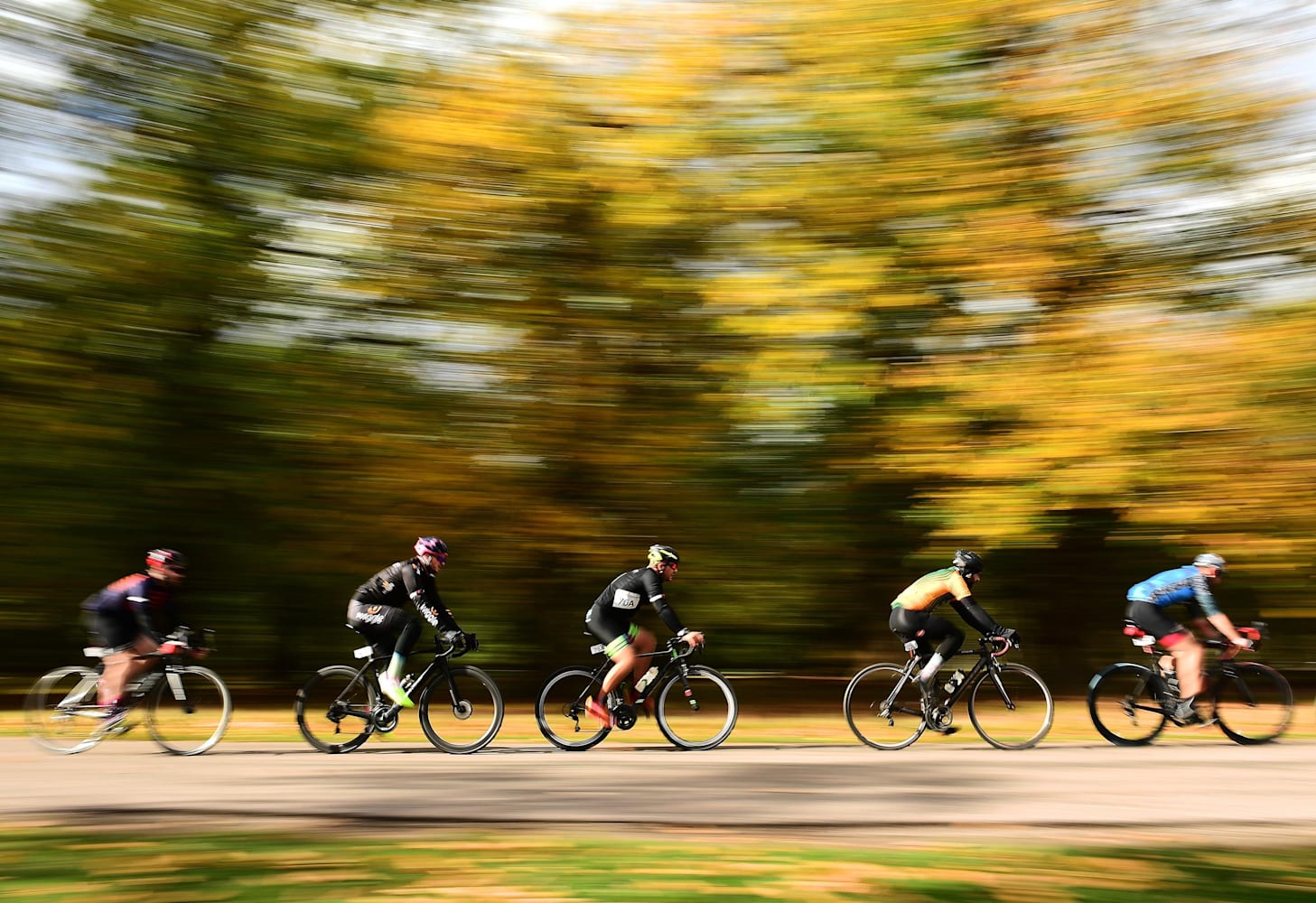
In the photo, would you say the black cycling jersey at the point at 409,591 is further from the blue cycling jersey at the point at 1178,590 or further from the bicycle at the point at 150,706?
the blue cycling jersey at the point at 1178,590

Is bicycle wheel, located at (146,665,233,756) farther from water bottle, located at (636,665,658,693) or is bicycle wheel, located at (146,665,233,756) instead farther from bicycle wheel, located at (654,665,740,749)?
bicycle wheel, located at (654,665,740,749)

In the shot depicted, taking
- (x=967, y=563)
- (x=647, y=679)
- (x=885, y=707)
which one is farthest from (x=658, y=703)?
(x=967, y=563)

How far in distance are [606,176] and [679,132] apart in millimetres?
1018

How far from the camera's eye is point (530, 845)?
6938 millimetres

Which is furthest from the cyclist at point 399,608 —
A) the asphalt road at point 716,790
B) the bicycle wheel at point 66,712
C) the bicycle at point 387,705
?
the bicycle wheel at point 66,712

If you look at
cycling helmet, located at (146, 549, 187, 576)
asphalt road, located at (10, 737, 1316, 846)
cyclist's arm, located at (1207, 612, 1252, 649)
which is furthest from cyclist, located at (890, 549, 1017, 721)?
cycling helmet, located at (146, 549, 187, 576)

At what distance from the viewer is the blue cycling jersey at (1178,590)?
11.6 m

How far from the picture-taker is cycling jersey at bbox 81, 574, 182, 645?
10.7 meters

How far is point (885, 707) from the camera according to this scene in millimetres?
11562

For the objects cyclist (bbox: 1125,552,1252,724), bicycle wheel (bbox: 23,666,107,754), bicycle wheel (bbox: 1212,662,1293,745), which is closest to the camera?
bicycle wheel (bbox: 23,666,107,754)

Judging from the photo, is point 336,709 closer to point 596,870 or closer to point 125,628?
point 125,628

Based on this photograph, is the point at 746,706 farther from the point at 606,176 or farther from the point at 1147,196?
the point at 1147,196

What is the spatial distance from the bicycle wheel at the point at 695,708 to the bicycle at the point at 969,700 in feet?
3.61

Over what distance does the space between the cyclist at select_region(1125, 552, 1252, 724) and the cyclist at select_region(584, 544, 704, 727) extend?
4114mm
